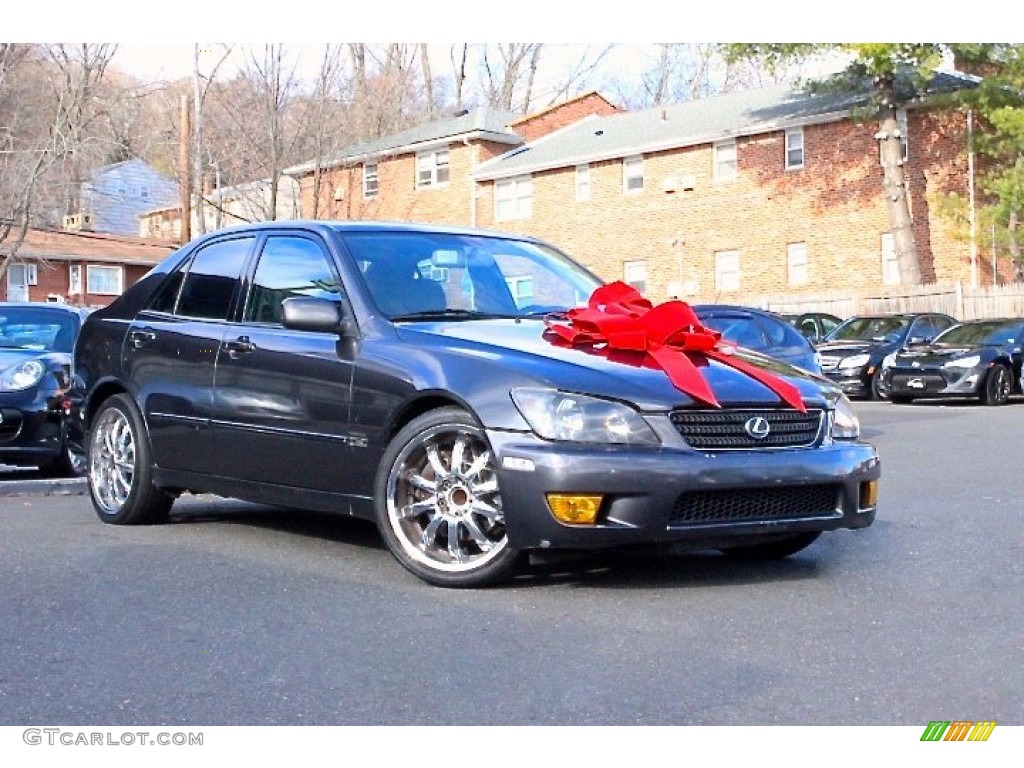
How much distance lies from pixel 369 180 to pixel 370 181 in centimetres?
7

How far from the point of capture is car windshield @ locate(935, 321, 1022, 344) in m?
21.6

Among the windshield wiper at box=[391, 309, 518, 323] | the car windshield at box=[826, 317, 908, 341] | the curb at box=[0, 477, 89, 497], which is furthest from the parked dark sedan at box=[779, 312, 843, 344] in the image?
the windshield wiper at box=[391, 309, 518, 323]

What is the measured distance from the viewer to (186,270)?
772cm

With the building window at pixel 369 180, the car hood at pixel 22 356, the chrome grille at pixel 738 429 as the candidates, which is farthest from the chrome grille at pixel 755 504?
the building window at pixel 369 180

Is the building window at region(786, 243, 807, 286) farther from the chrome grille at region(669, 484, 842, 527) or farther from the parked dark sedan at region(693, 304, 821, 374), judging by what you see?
the chrome grille at region(669, 484, 842, 527)

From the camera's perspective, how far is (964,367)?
20.9m

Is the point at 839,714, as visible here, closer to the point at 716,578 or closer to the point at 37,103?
the point at 716,578

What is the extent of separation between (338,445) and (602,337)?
4.11 ft

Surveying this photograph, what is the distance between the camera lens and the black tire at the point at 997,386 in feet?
68.3

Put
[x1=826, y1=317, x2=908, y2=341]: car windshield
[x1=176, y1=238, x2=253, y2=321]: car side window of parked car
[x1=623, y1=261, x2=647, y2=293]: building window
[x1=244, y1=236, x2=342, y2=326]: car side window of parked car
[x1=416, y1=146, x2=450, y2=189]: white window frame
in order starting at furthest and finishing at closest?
1. [x1=416, y1=146, x2=450, y2=189]: white window frame
2. [x1=623, y1=261, x2=647, y2=293]: building window
3. [x1=826, y1=317, x2=908, y2=341]: car windshield
4. [x1=176, y1=238, x2=253, y2=321]: car side window of parked car
5. [x1=244, y1=236, x2=342, y2=326]: car side window of parked car

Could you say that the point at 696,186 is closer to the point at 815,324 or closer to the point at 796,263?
the point at 796,263

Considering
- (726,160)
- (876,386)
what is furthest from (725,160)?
(876,386)

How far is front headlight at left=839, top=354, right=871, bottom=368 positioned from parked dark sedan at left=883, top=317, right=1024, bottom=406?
818 millimetres

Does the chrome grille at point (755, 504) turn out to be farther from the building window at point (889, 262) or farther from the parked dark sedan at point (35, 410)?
the building window at point (889, 262)
